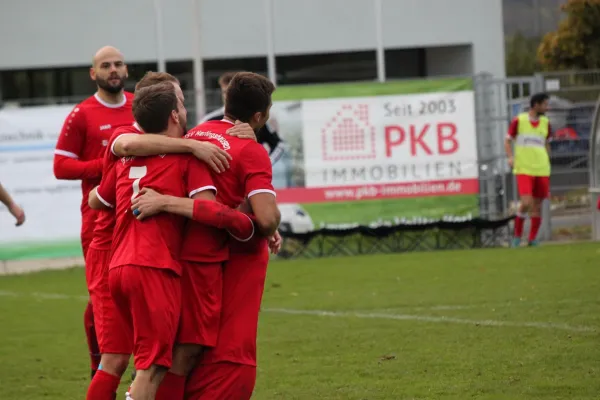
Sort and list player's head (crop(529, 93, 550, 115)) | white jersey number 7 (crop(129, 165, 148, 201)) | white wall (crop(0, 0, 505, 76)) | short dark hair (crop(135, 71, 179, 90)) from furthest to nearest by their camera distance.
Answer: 1. white wall (crop(0, 0, 505, 76))
2. player's head (crop(529, 93, 550, 115))
3. short dark hair (crop(135, 71, 179, 90))
4. white jersey number 7 (crop(129, 165, 148, 201))

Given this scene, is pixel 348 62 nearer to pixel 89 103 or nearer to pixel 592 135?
pixel 592 135

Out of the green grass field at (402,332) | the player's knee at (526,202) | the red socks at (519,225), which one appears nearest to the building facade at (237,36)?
the red socks at (519,225)

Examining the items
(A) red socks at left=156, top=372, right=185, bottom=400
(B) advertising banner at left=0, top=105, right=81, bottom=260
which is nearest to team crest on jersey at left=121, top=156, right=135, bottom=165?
(A) red socks at left=156, top=372, right=185, bottom=400

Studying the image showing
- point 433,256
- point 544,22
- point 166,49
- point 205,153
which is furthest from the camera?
point 544,22

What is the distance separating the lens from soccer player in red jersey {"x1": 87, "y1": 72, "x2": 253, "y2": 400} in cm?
570

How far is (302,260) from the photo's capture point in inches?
758

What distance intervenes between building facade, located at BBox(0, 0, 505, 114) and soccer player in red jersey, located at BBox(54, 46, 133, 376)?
58.3 ft

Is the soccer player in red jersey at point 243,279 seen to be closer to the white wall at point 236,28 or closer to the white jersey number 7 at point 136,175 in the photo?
the white jersey number 7 at point 136,175

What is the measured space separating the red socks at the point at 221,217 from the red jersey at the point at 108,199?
712 millimetres

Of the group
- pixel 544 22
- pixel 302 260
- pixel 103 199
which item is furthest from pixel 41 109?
pixel 544 22

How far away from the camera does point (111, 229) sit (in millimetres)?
7320

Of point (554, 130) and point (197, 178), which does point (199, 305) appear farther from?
point (554, 130)

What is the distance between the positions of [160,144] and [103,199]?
2.73 ft

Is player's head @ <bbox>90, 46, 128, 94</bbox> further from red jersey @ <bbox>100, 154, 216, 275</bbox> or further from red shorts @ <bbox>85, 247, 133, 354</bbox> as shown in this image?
red jersey @ <bbox>100, 154, 216, 275</bbox>
